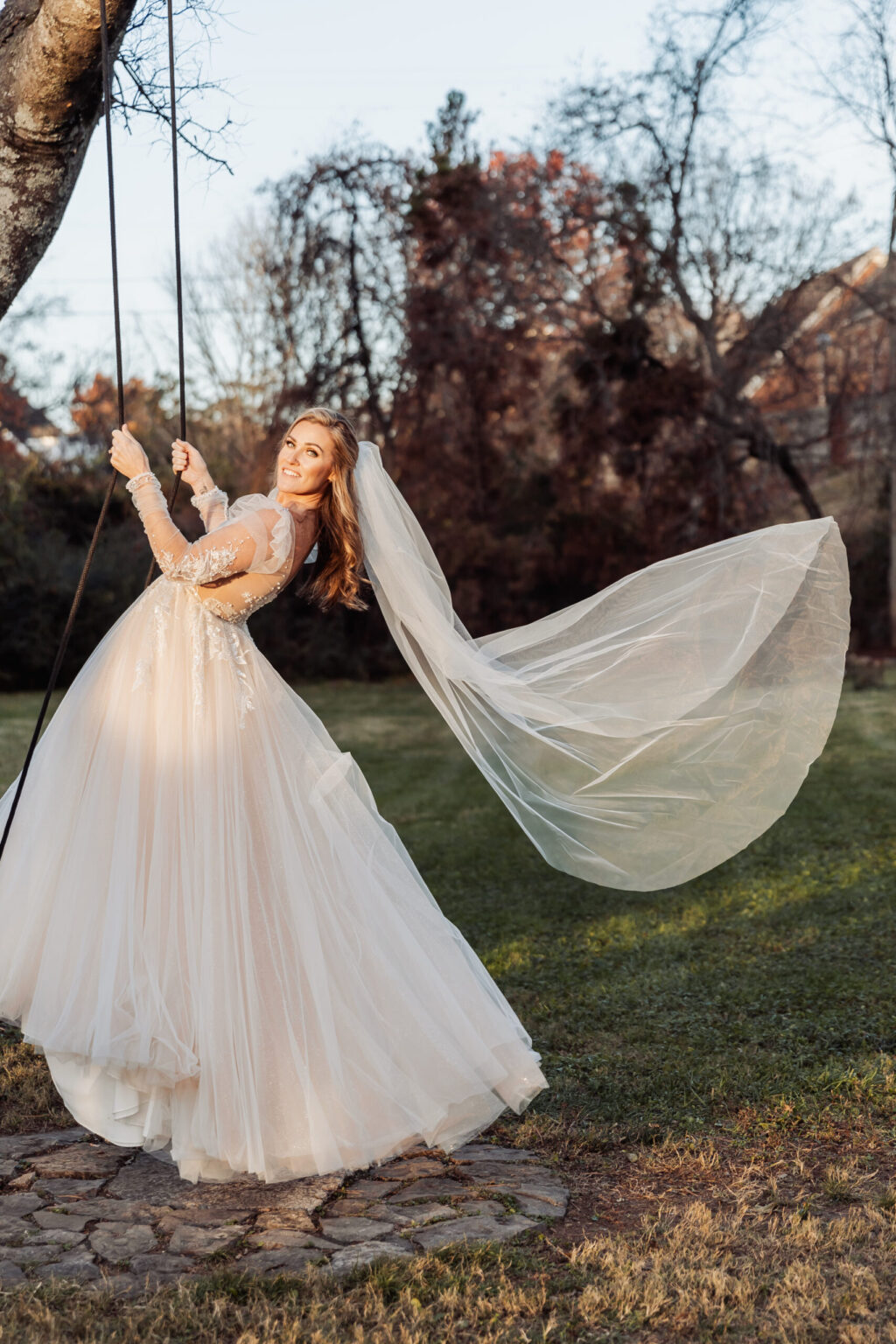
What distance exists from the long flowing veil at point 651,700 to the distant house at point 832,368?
13.6m

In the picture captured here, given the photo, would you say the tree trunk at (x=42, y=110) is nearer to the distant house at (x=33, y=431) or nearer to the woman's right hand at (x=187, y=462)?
the woman's right hand at (x=187, y=462)

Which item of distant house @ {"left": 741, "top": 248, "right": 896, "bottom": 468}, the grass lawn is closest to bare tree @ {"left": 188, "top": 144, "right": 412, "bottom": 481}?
distant house @ {"left": 741, "top": 248, "right": 896, "bottom": 468}

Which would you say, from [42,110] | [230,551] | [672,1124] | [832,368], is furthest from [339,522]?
[832,368]

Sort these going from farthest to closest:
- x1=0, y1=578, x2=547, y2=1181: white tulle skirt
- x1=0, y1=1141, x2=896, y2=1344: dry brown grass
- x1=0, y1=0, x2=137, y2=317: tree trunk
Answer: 1. x1=0, y1=0, x2=137, y2=317: tree trunk
2. x1=0, y1=578, x2=547, y2=1181: white tulle skirt
3. x1=0, y1=1141, x2=896, y2=1344: dry brown grass

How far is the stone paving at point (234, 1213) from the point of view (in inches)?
113

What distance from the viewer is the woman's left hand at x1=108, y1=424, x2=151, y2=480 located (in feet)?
10.9

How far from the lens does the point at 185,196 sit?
5.34 metres

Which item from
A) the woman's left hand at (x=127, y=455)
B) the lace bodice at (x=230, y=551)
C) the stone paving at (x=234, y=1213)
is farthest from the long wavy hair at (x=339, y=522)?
the stone paving at (x=234, y=1213)

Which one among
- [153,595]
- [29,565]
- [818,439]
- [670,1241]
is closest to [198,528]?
[29,565]

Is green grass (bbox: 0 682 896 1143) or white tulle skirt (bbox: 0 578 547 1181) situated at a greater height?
white tulle skirt (bbox: 0 578 547 1181)

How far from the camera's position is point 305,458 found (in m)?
3.63

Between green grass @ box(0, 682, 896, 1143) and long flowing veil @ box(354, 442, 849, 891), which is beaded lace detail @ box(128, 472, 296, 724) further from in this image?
green grass @ box(0, 682, 896, 1143)

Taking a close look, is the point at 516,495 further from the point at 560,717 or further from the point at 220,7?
the point at 560,717

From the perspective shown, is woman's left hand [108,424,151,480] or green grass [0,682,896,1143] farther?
green grass [0,682,896,1143]
